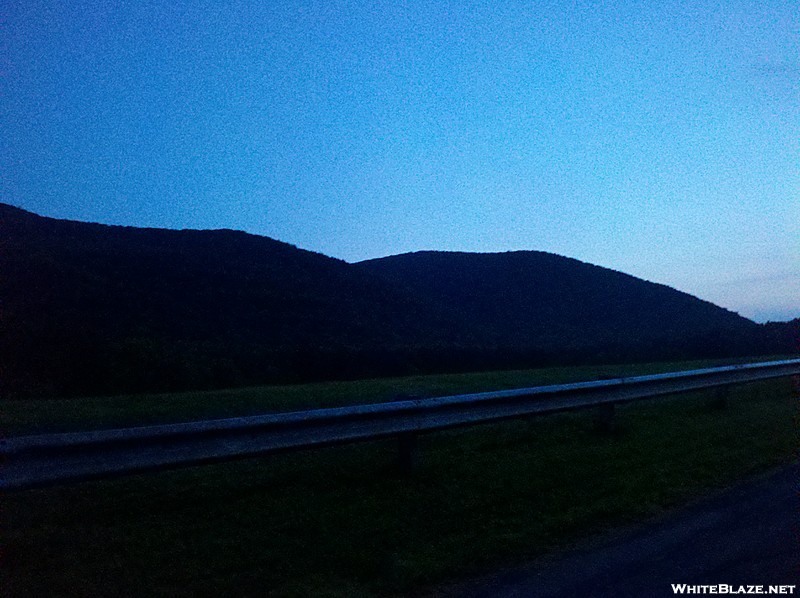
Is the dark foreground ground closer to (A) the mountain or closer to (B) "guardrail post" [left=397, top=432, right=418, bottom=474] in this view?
(B) "guardrail post" [left=397, top=432, right=418, bottom=474]

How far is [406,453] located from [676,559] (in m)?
2.86

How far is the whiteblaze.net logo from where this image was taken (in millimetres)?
4656

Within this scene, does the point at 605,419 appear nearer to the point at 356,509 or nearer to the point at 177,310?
the point at 356,509

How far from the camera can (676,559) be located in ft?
17.5

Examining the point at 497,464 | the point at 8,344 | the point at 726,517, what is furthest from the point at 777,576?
the point at 8,344

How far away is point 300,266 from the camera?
5841 centimetres

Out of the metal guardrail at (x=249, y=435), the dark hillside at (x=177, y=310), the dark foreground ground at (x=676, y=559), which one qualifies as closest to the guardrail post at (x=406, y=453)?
the metal guardrail at (x=249, y=435)

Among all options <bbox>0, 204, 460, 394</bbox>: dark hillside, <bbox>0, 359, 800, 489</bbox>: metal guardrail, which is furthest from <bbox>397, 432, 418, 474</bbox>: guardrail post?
<bbox>0, 204, 460, 394</bbox>: dark hillside

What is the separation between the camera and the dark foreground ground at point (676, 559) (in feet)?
15.8

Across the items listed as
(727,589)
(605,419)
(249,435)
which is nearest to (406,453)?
(249,435)

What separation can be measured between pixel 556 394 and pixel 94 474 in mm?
5611

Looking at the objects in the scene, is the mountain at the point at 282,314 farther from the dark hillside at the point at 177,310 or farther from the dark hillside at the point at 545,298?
the dark hillside at the point at 545,298

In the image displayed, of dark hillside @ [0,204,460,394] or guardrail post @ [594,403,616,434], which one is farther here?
dark hillside @ [0,204,460,394]

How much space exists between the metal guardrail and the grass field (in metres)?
0.47
